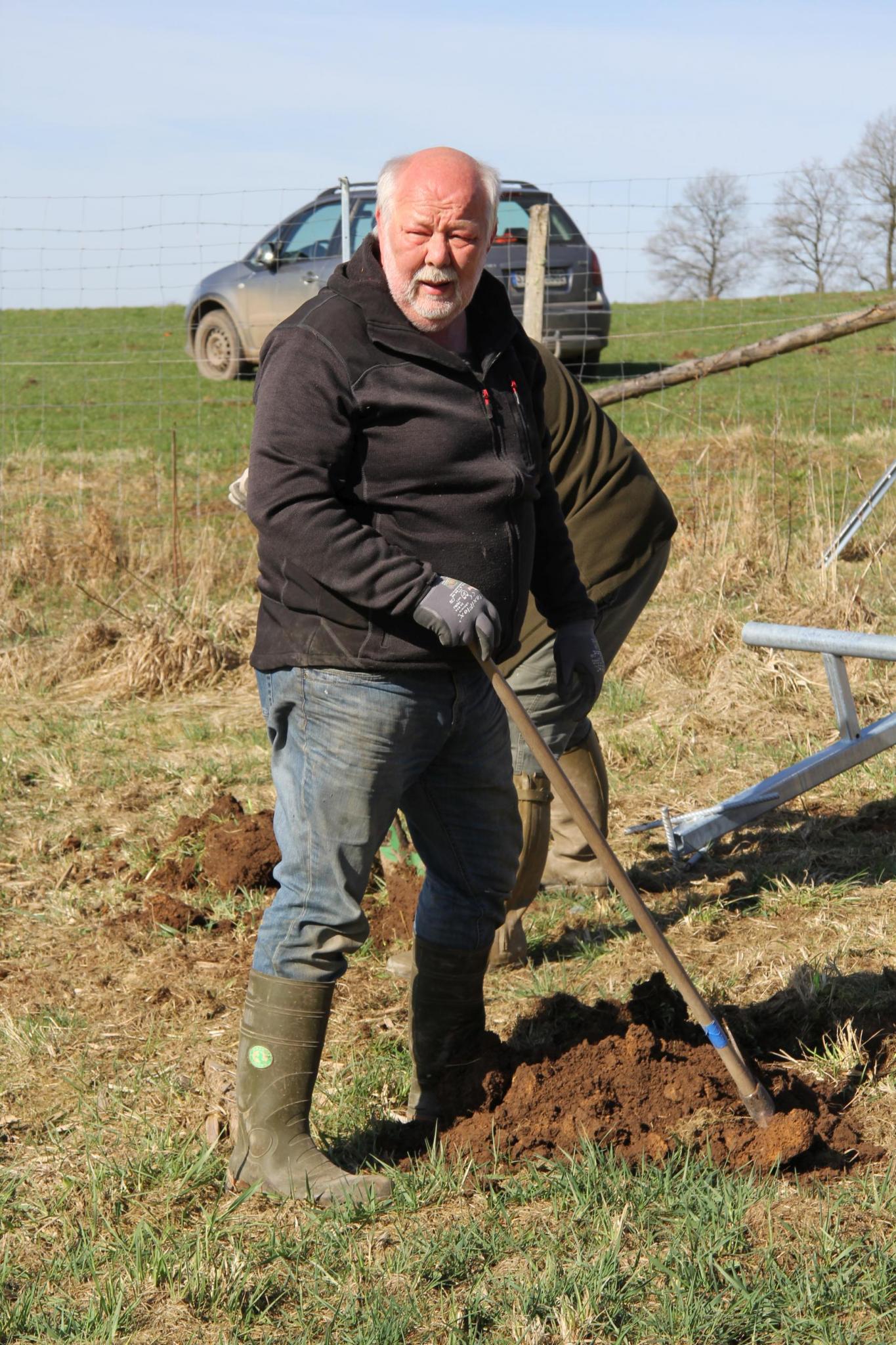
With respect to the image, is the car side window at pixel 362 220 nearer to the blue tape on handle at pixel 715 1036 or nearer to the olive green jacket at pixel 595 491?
the olive green jacket at pixel 595 491

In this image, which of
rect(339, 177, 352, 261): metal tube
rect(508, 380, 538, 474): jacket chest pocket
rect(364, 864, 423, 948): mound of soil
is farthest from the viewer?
rect(339, 177, 352, 261): metal tube

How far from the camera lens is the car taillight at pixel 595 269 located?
529 inches

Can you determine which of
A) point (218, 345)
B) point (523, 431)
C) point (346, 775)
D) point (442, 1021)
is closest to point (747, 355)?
point (523, 431)

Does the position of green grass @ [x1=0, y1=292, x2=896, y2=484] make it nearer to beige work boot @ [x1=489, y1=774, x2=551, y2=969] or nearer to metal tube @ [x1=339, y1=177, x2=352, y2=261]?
metal tube @ [x1=339, y1=177, x2=352, y2=261]

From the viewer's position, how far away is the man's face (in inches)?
110

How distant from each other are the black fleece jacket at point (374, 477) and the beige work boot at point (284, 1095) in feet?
2.34

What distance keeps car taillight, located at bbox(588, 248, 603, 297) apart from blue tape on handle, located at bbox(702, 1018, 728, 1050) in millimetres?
11285

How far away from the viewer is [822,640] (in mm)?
4000

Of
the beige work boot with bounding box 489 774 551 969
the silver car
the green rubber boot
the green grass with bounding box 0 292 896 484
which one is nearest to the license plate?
the silver car

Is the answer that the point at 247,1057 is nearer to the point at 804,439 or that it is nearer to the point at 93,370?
the point at 804,439

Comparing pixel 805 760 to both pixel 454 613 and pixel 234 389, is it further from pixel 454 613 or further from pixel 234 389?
pixel 234 389

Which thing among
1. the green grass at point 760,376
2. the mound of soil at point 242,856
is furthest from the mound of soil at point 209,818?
the green grass at point 760,376

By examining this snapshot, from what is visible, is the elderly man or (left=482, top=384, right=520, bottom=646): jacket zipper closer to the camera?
the elderly man

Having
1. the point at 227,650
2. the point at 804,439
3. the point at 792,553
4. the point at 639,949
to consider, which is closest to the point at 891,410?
the point at 804,439
